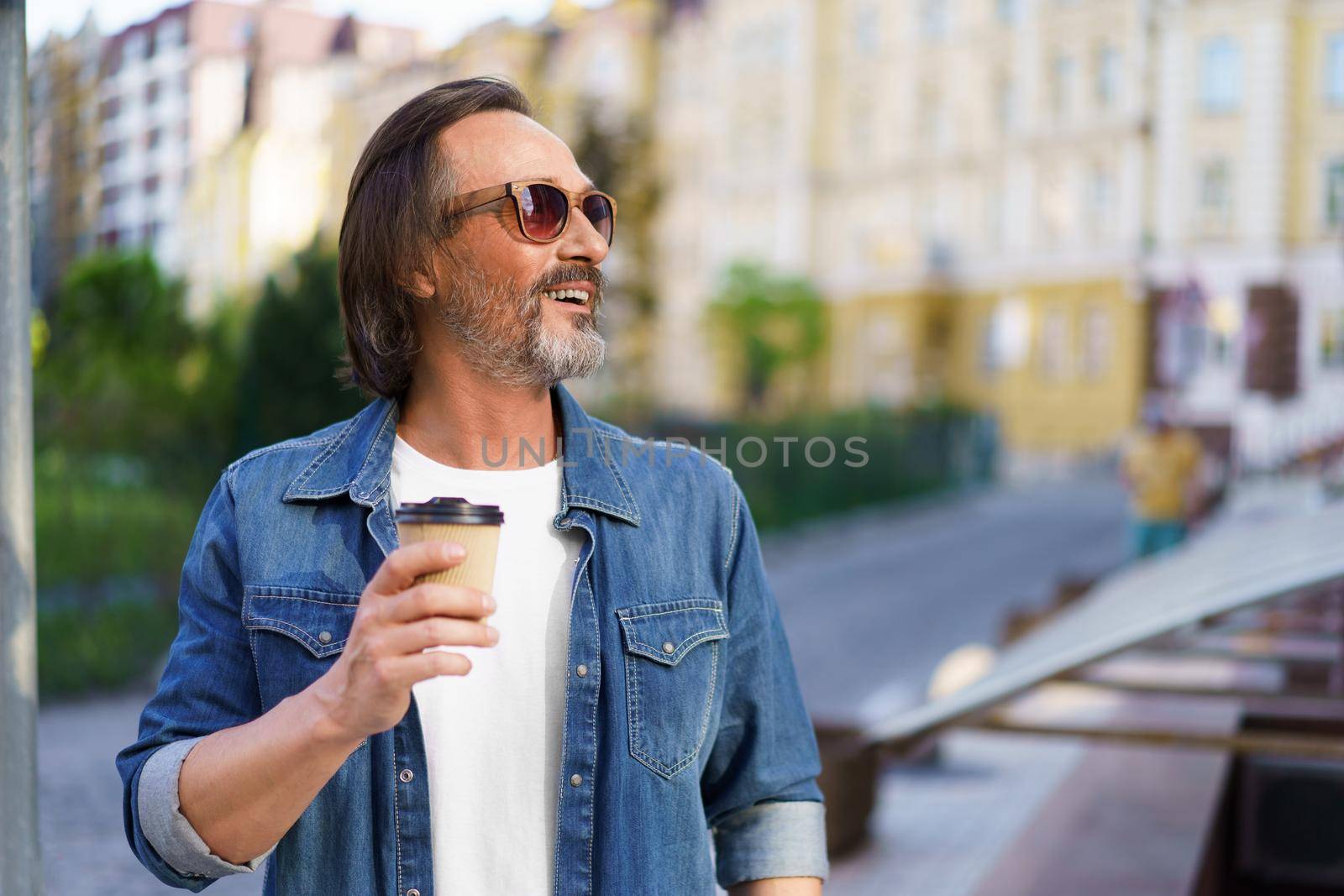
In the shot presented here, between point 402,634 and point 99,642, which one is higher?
point 402,634

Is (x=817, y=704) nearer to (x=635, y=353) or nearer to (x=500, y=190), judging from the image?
(x=500, y=190)

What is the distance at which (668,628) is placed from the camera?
1732 millimetres

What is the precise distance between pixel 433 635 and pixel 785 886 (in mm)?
700

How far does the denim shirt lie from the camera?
162cm

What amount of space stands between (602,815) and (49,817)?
5579 millimetres

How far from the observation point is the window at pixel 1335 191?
33375 mm

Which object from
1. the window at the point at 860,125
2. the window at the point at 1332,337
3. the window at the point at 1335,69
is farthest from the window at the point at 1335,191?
the window at the point at 860,125

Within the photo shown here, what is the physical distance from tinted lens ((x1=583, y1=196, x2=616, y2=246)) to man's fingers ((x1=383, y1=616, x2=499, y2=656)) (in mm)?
720

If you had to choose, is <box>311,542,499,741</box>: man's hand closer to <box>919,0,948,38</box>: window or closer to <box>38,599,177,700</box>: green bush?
<box>38,599,177,700</box>: green bush

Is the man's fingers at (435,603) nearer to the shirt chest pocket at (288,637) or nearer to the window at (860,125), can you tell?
the shirt chest pocket at (288,637)

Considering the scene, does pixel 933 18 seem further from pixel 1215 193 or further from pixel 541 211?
pixel 541 211

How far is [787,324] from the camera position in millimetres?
44906

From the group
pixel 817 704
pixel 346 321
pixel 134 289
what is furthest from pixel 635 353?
pixel 346 321

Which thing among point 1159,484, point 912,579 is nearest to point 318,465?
point 1159,484
